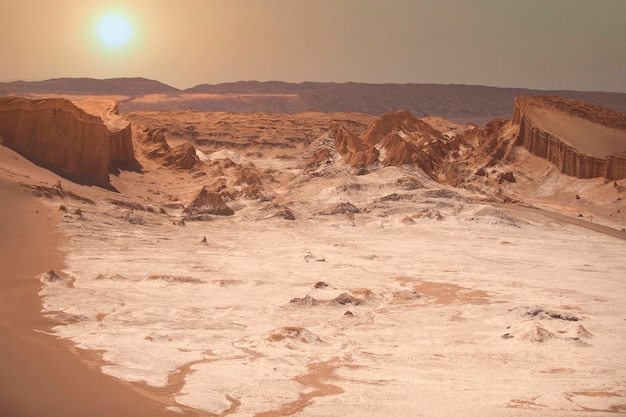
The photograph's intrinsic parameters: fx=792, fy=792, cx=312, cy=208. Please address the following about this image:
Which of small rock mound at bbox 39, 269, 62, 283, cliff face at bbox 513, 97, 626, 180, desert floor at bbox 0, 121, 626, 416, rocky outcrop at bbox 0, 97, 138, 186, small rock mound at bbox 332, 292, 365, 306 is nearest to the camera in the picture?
desert floor at bbox 0, 121, 626, 416


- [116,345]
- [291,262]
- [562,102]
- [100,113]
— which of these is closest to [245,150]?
[100,113]

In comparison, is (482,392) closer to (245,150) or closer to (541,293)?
(541,293)

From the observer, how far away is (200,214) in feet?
139

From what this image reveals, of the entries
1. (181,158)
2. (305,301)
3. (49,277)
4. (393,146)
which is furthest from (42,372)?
(181,158)

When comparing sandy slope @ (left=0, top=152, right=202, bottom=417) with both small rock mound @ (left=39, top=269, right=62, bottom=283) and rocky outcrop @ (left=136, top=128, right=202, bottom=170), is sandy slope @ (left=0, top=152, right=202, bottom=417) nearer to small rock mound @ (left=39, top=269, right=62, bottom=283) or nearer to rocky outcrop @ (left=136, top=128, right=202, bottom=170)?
small rock mound @ (left=39, top=269, right=62, bottom=283)

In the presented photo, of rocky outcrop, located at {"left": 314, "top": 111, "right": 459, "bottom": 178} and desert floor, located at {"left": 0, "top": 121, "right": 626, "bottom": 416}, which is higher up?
rocky outcrop, located at {"left": 314, "top": 111, "right": 459, "bottom": 178}

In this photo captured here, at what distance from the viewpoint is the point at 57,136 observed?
42.9m

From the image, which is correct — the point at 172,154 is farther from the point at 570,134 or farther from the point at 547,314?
the point at 547,314

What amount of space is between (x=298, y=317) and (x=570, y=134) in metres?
43.2

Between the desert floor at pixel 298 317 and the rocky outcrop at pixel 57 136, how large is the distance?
8.31 feet

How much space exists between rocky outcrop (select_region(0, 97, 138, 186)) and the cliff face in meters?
31.0

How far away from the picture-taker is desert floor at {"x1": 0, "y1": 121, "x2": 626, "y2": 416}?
44.1ft

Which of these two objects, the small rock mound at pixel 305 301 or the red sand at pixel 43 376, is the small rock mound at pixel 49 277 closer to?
the red sand at pixel 43 376

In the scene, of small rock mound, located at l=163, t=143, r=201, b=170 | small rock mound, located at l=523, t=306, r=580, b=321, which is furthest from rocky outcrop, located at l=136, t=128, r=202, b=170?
small rock mound, located at l=523, t=306, r=580, b=321
